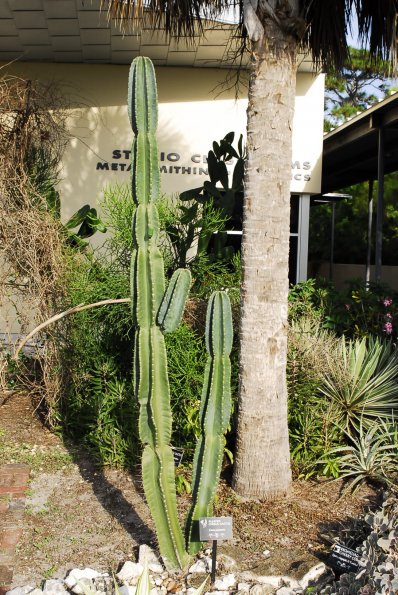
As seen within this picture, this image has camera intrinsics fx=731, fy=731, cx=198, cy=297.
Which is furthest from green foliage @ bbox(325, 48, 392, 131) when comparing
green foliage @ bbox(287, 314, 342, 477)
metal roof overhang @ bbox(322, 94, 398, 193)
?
green foliage @ bbox(287, 314, 342, 477)

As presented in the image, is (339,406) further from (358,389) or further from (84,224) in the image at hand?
(84,224)

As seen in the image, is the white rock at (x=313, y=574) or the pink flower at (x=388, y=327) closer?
the white rock at (x=313, y=574)

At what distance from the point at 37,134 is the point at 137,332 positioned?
12.9ft

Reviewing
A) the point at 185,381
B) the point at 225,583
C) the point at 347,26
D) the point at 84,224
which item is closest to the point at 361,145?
the point at 347,26

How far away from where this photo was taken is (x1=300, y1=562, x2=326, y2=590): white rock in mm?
4227

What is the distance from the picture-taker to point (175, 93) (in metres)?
11.1

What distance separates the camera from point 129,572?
168 inches

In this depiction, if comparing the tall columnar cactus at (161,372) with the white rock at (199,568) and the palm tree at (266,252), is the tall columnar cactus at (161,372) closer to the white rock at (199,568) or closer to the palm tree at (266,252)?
the white rock at (199,568)

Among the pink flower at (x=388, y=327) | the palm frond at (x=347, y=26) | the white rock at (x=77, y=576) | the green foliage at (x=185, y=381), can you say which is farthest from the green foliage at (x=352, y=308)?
the white rock at (x=77, y=576)

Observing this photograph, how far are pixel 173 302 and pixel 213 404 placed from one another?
0.64 m

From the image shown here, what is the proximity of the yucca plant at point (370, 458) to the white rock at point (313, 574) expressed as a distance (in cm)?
127

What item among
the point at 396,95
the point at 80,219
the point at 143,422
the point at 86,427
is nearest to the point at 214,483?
the point at 143,422

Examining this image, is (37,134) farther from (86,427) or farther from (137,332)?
(137,332)

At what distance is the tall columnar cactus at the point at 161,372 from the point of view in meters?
4.20
